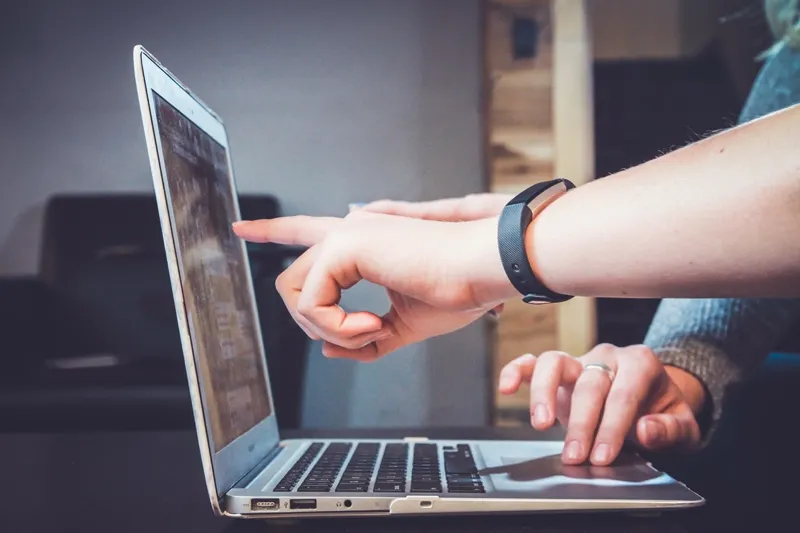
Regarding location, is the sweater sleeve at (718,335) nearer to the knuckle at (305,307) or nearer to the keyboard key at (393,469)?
the keyboard key at (393,469)

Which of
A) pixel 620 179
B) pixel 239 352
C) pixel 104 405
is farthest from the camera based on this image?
pixel 104 405

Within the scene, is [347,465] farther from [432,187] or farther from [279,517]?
[432,187]

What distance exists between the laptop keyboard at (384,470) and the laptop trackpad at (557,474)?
0.02m

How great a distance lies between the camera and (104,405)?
1245mm

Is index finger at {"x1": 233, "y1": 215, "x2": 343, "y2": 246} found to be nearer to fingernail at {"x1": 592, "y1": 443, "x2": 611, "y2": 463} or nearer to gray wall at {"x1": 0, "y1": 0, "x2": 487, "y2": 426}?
fingernail at {"x1": 592, "y1": 443, "x2": 611, "y2": 463}

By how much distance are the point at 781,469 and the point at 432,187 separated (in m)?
0.77

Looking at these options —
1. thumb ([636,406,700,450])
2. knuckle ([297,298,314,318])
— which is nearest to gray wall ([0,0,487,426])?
thumb ([636,406,700,450])

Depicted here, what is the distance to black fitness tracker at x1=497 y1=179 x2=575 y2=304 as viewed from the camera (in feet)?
1.84

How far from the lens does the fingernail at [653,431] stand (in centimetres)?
70

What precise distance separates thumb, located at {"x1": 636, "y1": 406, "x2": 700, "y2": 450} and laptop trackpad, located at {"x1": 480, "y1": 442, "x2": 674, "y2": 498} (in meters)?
0.03

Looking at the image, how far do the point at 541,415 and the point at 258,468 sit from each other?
30cm

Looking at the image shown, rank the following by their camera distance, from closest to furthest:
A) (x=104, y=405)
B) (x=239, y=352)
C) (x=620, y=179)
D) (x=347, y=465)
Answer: (x=620, y=179) → (x=347, y=465) → (x=239, y=352) → (x=104, y=405)

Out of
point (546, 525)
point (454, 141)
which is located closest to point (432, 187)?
point (454, 141)

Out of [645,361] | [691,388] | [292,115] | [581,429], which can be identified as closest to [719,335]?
[691,388]
